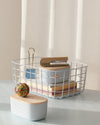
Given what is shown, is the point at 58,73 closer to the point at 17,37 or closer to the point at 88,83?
the point at 88,83

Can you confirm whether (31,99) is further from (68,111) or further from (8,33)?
(8,33)

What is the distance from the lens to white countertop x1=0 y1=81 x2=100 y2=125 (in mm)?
799

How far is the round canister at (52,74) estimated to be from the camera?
1.06 meters

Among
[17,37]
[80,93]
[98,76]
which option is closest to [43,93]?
[80,93]

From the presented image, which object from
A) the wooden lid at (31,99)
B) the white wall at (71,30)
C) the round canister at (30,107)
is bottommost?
the round canister at (30,107)

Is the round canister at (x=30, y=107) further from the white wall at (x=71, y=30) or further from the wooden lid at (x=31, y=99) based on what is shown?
the white wall at (x=71, y=30)

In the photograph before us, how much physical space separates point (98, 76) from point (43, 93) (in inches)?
38.3

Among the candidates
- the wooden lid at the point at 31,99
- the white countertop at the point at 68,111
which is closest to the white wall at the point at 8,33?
the white countertop at the point at 68,111

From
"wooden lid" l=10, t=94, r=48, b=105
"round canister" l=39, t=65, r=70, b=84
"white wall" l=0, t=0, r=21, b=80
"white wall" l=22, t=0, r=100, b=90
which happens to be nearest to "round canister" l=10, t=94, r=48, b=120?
"wooden lid" l=10, t=94, r=48, b=105

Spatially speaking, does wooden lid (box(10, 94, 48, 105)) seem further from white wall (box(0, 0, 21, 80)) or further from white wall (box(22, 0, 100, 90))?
white wall (box(0, 0, 21, 80))

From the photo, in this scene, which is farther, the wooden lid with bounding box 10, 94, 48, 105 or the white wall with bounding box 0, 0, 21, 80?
the white wall with bounding box 0, 0, 21, 80

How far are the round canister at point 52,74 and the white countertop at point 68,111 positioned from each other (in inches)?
3.3

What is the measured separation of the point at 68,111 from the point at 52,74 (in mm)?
211

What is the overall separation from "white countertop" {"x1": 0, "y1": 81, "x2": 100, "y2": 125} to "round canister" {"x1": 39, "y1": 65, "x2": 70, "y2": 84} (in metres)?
0.08
